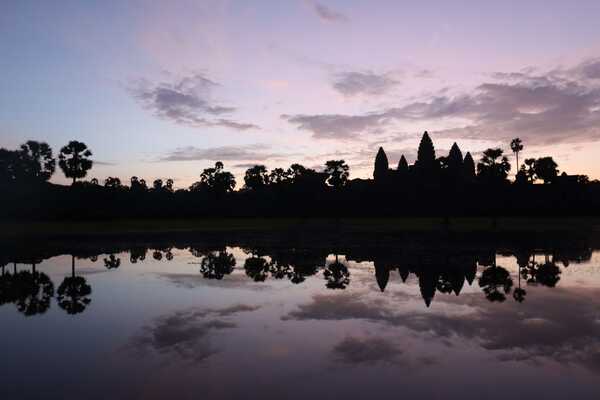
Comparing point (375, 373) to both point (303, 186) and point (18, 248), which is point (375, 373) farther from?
point (303, 186)

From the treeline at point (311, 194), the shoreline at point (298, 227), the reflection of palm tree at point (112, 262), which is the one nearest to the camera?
the reflection of palm tree at point (112, 262)

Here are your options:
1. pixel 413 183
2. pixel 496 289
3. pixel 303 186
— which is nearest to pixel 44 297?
pixel 496 289

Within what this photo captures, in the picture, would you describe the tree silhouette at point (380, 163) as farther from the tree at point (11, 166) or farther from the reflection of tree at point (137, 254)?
the reflection of tree at point (137, 254)

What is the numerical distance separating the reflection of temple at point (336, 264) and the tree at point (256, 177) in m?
69.8

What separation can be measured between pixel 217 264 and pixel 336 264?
5566mm

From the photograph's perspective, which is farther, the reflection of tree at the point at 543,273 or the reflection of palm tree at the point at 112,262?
the reflection of palm tree at the point at 112,262

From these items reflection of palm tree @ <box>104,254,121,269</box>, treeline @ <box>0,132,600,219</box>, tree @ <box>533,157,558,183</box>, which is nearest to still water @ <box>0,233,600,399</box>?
reflection of palm tree @ <box>104,254,121,269</box>

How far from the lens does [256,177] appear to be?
102m

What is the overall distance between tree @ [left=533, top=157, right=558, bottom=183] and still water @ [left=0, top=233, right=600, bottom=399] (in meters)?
83.7

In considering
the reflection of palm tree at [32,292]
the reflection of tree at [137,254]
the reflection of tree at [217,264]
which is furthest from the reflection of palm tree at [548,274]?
the reflection of tree at [137,254]

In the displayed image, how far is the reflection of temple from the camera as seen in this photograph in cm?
1450

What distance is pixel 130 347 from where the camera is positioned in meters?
9.04

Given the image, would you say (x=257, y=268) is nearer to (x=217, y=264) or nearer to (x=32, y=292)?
(x=217, y=264)

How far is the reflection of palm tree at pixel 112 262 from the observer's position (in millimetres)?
21094
